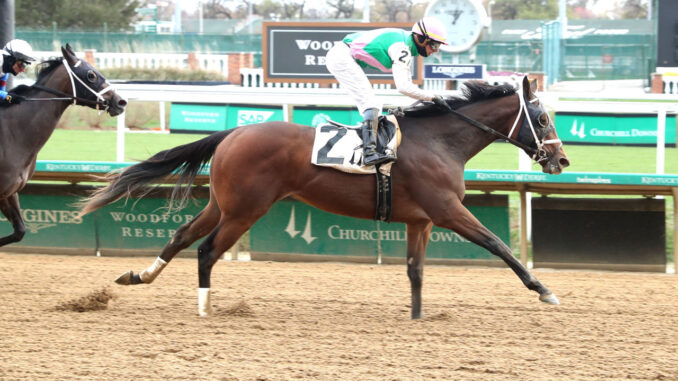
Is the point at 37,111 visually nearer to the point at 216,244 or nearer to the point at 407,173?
the point at 216,244

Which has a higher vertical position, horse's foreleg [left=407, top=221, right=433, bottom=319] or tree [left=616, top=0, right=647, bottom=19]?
tree [left=616, top=0, right=647, bottom=19]

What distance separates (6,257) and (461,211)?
4984mm

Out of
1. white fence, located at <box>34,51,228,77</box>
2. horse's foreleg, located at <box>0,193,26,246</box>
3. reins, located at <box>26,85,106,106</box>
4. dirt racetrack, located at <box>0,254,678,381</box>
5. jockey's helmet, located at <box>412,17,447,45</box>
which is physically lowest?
dirt racetrack, located at <box>0,254,678,381</box>

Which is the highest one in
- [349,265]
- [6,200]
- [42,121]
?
[42,121]

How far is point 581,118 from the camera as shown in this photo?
1245cm

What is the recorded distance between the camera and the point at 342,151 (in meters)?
5.86

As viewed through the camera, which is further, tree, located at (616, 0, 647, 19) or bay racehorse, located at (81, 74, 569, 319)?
tree, located at (616, 0, 647, 19)

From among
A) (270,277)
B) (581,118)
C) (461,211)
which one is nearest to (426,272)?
(270,277)

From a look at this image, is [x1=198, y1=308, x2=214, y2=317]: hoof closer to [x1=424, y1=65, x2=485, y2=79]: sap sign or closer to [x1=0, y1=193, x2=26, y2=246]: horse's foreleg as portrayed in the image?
[x1=0, y1=193, x2=26, y2=246]: horse's foreleg

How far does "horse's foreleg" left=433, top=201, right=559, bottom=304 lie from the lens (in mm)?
5695

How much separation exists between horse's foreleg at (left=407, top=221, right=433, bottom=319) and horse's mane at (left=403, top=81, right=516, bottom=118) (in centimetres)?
79

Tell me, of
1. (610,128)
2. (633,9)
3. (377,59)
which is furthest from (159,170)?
(633,9)

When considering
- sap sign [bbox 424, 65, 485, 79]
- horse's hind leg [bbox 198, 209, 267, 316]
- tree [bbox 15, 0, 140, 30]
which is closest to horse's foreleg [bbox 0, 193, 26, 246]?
horse's hind leg [bbox 198, 209, 267, 316]

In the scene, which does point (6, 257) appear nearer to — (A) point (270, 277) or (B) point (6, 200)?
(B) point (6, 200)
